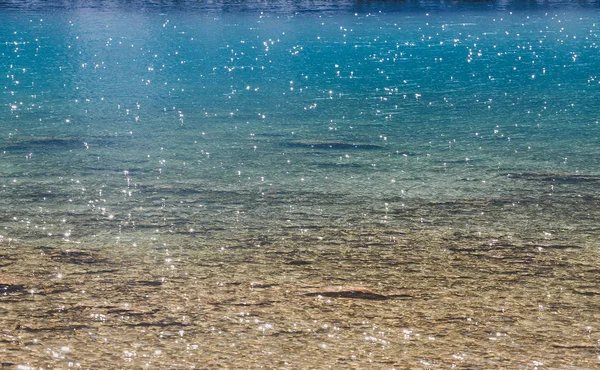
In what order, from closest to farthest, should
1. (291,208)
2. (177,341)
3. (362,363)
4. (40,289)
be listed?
(362,363), (177,341), (40,289), (291,208)

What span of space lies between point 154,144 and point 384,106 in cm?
341

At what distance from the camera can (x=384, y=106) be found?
9.88 m

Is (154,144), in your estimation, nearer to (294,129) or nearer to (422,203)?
(294,129)

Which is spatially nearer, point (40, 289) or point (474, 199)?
point (40, 289)

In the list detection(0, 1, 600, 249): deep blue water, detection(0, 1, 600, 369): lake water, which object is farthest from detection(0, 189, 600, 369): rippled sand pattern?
detection(0, 1, 600, 249): deep blue water

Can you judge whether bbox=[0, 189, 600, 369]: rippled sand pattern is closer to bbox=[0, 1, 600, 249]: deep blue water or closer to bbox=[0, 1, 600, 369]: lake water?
bbox=[0, 1, 600, 369]: lake water

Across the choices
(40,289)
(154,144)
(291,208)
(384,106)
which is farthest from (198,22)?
(40,289)

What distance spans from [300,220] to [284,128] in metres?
3.65

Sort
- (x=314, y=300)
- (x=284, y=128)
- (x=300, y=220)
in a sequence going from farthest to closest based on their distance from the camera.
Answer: (x=284, y=128), (x=300, y=220), (x=314, y=300)

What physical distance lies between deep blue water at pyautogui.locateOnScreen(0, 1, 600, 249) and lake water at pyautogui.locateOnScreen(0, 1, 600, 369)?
1.4 inches

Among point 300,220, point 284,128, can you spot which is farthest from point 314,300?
point 284,128

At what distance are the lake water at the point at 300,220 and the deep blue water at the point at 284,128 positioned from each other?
0.12 feet

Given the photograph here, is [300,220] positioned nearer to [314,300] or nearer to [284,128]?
[314,300]

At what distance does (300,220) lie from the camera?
15.9ft
